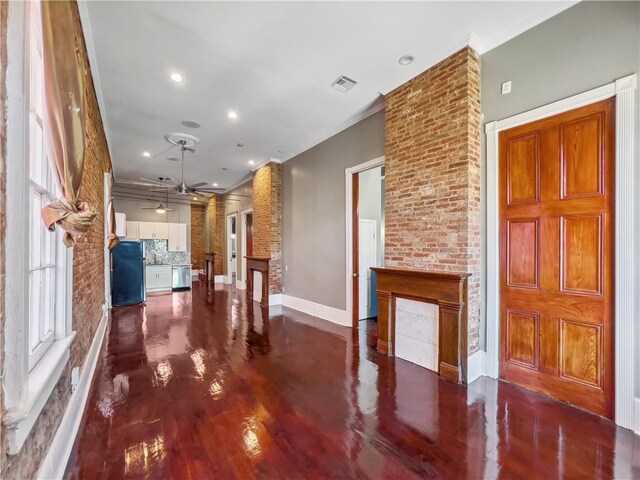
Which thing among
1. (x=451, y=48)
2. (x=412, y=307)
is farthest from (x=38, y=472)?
(x=451, y=48)

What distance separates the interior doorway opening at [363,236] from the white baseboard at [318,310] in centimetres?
21

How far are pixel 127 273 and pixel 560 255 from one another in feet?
25.3

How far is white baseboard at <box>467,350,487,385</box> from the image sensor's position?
112 inches

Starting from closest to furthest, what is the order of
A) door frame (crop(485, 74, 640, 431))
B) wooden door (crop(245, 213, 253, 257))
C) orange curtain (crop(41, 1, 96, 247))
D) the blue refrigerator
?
orange curtain (crop(41, 1, 96, 247)) < door frame (crop(485, 74, 640, 431)) < the blue refrigerator < wooden door (crop(245, 213, 253, 257))

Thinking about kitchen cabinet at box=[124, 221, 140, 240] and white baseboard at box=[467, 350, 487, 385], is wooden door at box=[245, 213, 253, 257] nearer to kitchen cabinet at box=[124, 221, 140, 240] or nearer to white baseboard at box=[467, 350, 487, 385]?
kitchen cabinet at box=[124, 221, 140, 240]

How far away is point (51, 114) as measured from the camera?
1.23 metres

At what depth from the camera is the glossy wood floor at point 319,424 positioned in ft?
5.74

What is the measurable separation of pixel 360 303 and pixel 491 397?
2.53 metres

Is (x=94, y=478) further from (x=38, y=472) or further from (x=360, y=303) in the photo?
(x=360, y=303)

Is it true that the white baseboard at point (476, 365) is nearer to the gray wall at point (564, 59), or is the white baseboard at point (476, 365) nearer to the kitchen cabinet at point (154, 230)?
the gray wall at point (564, 59)

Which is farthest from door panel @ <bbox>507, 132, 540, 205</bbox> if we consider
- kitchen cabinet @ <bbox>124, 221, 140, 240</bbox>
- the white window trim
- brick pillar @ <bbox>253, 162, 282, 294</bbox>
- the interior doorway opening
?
kitchen cabinet @ <bbox>124, 221, 140, 240</bbox>

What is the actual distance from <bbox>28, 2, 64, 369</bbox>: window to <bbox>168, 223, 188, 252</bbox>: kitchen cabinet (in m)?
8.68

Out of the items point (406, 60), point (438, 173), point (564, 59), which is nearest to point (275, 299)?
point (438, 173)

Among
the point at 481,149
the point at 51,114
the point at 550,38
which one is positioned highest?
the point at 550,38
